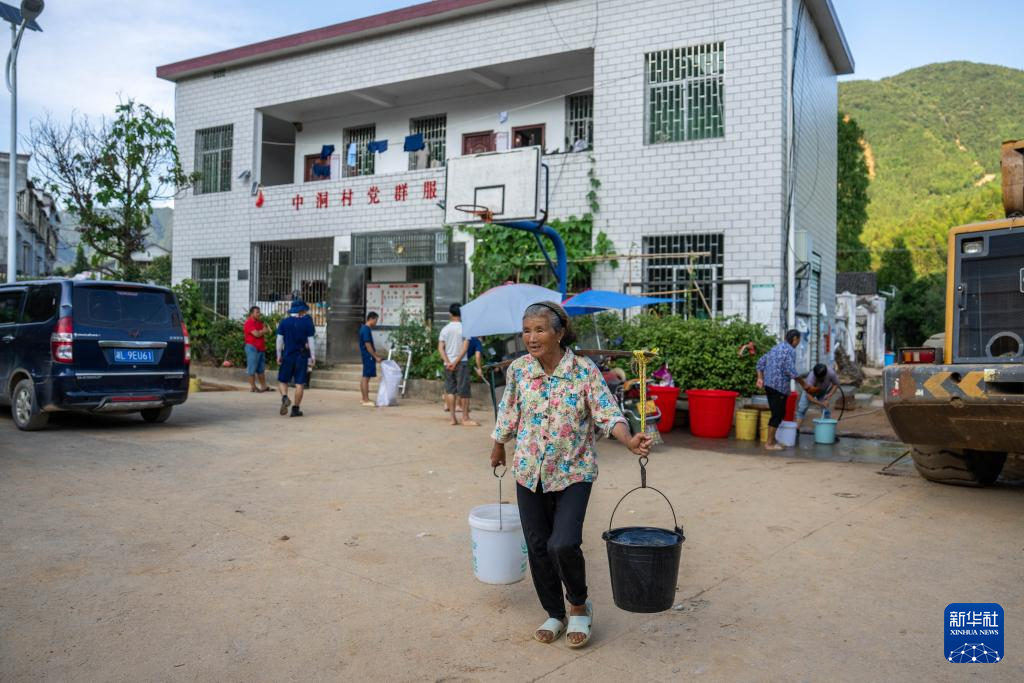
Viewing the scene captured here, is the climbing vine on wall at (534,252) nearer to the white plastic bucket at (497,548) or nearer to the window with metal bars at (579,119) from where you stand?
the window with metal bars at (579,119)

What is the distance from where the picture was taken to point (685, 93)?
14.0 meters

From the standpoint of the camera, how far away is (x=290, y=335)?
38.3 feet

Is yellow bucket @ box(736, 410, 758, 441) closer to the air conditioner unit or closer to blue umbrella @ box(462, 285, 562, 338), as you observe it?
blue umbrella @ box(462, 285, 562, 338)

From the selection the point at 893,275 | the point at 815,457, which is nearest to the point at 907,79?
the point at 893,275

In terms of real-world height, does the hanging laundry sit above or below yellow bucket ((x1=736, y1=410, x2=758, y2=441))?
above

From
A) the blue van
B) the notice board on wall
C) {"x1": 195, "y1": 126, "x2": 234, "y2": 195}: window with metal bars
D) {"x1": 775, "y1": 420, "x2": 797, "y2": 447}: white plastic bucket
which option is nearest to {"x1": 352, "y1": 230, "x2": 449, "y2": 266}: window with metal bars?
the notice board on wall

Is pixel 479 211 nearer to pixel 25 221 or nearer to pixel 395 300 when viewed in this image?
pixel 395 300

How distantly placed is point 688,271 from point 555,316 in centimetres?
1056

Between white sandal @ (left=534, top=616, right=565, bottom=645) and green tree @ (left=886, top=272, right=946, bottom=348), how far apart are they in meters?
40.9

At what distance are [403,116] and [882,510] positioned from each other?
1527 cm

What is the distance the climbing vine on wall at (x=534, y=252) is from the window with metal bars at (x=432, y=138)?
3.06 m

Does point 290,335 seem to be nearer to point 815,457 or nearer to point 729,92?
point 815,457

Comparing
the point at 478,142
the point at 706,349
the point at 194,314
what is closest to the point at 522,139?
the point at 478,142

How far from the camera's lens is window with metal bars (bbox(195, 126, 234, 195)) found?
20.4 metres
